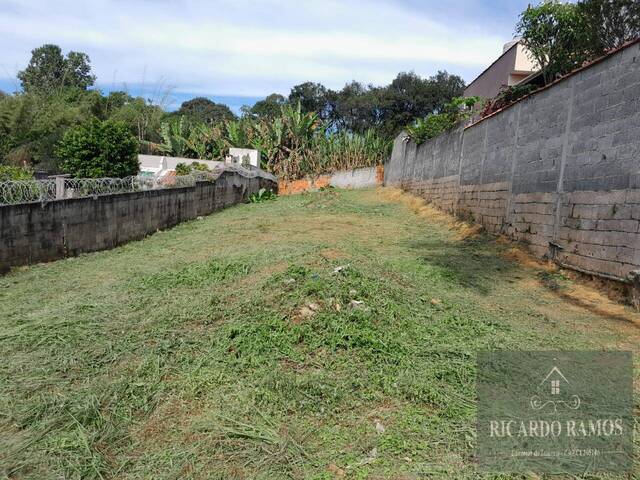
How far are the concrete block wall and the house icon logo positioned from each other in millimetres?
2255

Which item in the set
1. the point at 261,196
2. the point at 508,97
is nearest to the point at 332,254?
the point at 508,97

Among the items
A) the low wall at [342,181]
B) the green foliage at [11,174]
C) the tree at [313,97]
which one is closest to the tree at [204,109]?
the tree at [313,97]

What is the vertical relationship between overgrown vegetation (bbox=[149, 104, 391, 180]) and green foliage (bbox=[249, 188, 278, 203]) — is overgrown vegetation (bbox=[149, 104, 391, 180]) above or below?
above

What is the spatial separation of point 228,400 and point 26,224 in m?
5.45

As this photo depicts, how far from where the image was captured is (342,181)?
27.4 m

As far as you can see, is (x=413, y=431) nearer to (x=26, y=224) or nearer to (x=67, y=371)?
(x=67, y=371)

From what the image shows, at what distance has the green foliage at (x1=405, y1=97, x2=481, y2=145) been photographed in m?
13.5

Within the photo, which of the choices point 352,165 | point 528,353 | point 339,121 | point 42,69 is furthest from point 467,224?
point 42,69

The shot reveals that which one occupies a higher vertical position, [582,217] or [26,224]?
[582,217]

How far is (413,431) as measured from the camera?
2.51 m

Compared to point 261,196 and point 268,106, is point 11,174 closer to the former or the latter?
point 261,196

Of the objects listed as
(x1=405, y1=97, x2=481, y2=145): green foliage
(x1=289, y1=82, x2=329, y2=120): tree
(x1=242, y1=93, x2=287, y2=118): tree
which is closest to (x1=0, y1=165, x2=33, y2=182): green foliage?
(x1=405, y1=97, x2=481, y2=145): green foliage

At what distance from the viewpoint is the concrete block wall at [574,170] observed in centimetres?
475

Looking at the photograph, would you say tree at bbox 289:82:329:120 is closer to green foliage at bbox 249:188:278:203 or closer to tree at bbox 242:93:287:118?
tree at bbox 242:93:287:118
